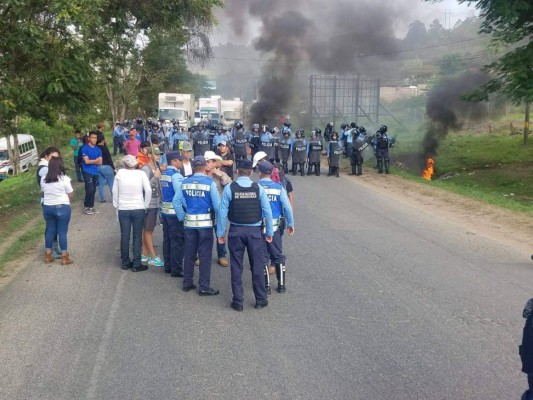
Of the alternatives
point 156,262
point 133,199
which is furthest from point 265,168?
point 156,262

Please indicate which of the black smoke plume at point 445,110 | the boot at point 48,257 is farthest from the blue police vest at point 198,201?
the black smoke plume at point 445,110

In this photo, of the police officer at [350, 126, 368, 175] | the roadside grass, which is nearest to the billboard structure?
the roadside grass

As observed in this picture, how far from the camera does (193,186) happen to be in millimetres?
6684

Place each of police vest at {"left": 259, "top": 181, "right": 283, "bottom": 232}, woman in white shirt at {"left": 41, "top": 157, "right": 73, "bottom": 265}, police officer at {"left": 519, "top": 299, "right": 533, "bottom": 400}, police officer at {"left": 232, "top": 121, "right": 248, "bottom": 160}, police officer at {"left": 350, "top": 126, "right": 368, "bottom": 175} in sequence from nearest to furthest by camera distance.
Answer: police officer at {"left": 519, "top": 299, "right": 533, "bottom": 400}, police vest at {"left": 259, "top": 181, "right": 283, "bottom": 232}, woman in white shirt at {"left": 41, "top": 157, "right": 73, "bottom": 265}, police officer at {"left": 350, "top": 126, "right": 368, "bottom": 175}, police officer at {"left": 232, "top": 121, "right": 248, "bottom": 160}

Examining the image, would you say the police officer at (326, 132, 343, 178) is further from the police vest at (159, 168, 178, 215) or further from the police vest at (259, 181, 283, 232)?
the police vest at (259, 181, 283, 232)

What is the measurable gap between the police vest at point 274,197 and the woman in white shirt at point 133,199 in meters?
1.82

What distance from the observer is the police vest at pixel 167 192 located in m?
7.50

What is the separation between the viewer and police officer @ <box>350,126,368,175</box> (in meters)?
18.8

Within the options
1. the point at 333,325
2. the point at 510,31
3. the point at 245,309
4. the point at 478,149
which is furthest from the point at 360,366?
the point at 478,149

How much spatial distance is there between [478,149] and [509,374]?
980 inches

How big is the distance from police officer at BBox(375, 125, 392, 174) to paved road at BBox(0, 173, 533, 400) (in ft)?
33.8

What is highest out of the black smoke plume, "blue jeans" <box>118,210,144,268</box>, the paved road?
the black smoke plume

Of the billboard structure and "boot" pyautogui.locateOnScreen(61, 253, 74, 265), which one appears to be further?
the billboard structure

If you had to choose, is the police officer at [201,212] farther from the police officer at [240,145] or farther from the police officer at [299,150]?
the police officer at [240,145]
